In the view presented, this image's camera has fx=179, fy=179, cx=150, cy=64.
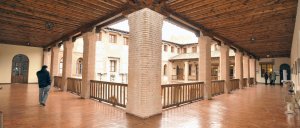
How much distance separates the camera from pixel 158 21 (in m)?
6.00

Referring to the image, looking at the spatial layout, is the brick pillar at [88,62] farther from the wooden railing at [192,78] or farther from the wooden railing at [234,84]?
the wooden railing at [192,78]

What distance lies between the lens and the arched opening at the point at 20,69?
52.1 ft

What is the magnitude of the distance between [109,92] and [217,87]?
668 centimetres

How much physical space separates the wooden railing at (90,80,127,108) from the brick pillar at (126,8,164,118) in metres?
1.16

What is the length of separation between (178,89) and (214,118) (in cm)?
228

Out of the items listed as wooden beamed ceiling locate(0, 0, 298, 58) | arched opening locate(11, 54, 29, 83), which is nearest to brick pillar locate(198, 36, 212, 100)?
wooden beamed ceiling locate(0, 0, 298, 58)

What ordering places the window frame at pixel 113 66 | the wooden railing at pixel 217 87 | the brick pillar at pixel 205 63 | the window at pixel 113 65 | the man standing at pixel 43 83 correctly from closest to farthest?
the man standing at pixel 43 83, the brick pillar at pixel 205 63, the wooden railing at pixel 217 87, the window frame at pixel 113 66, the window at pixel 113 65

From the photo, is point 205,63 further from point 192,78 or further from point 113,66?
point 192,78

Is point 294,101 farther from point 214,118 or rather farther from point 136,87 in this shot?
point 136,87

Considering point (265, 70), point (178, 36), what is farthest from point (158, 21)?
point (178, 36)

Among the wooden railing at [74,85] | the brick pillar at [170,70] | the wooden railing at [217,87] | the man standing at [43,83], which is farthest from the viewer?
the brick pillar at [170,70]

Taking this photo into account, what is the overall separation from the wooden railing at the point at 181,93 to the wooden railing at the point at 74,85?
5111 mm

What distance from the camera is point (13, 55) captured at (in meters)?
15.7

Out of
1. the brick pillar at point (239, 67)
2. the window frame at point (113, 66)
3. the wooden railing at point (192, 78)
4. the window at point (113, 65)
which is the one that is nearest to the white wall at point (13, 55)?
the window frame at point (113, 66)
